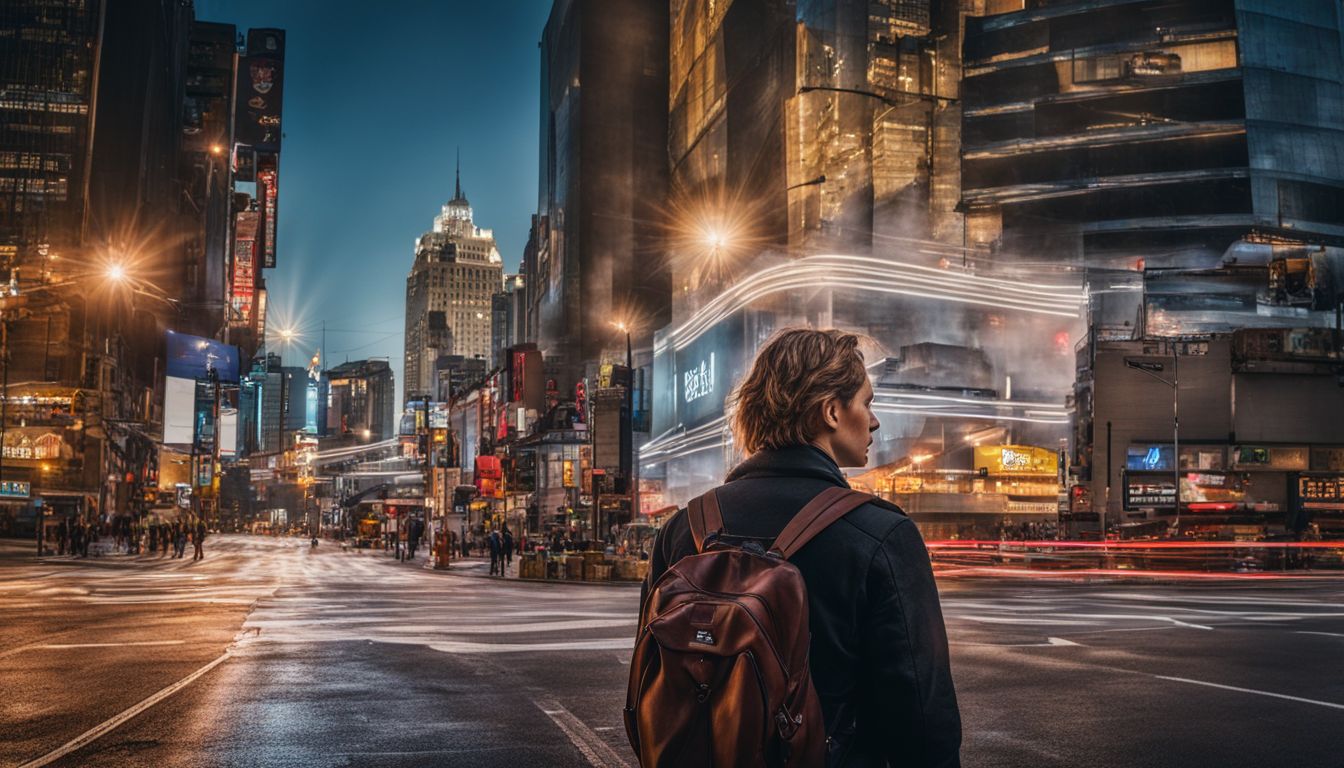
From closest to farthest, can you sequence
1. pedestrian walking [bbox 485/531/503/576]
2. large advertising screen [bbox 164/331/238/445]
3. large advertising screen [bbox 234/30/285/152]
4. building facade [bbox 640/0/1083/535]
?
pedestrian walking [bbox 485/531/503/576]
building facade [bbox 640/0/1083/535]
large advertising screen [bbox 164/331/238/445]
large advertising screen [bbox 234/30/285/152]

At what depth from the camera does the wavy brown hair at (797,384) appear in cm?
327

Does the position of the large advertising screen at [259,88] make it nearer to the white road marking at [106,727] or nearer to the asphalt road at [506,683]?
the asphalt road at [506,683]

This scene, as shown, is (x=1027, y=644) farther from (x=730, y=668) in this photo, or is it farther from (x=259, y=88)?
(x=259, y=88)

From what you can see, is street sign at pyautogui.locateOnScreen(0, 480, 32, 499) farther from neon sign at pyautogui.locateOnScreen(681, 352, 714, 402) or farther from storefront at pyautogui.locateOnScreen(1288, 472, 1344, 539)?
storefront at pyautogui.locateOnScreen(1288, 472, 1344, 539)

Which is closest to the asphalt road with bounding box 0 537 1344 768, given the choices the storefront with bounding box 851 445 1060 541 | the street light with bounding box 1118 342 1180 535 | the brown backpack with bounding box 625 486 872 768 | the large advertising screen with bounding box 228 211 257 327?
the brown backpack with bounding box 625 486 872 768

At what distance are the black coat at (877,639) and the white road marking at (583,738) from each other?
5150 millimetres

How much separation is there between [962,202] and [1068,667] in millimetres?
75259

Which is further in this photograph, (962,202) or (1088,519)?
(962,202)

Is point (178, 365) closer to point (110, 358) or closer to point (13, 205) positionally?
point (110, 358)

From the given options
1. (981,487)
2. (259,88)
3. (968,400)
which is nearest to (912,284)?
(968,400)

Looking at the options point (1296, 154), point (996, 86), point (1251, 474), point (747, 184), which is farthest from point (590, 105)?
point (1251, 474)

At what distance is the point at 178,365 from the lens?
85.8m

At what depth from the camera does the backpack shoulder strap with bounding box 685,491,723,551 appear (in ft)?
10.3

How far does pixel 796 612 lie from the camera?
2729 millimetres
